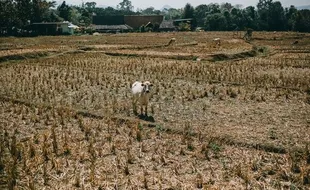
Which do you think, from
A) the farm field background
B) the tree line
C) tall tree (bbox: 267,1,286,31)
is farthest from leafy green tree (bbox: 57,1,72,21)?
the farm field background

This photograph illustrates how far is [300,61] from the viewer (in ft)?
65.7

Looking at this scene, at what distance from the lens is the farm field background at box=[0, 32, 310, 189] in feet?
19.8

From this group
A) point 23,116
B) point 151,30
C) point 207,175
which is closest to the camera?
point 207,175

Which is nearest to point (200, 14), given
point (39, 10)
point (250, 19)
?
point (250, 19)

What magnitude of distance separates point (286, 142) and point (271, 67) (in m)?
11.3

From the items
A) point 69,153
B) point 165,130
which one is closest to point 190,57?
point 165,130

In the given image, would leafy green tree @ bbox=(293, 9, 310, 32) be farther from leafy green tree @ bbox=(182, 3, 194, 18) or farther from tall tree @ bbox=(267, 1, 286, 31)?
leafy green tree @ bbox=(182, 3, 194, 18)

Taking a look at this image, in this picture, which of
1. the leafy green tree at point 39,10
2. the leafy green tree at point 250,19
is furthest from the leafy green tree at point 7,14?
the leafy green tree at point 250,19

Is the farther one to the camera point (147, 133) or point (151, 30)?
point (151, 30)

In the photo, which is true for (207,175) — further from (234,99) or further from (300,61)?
(300,61)

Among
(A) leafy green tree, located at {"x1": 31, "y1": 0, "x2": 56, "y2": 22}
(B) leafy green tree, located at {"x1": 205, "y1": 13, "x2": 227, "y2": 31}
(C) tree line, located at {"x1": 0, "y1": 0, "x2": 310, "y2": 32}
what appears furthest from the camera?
(B) leafy green tree, located at {"x1": 205, "y1": 13, "x2": 227, "y2": 31}

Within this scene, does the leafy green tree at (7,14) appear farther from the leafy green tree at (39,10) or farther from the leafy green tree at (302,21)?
the leafy green tree at (302,21)

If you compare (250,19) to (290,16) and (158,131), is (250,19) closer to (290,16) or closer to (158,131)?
(290,16)

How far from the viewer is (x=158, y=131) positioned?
8250 mm
